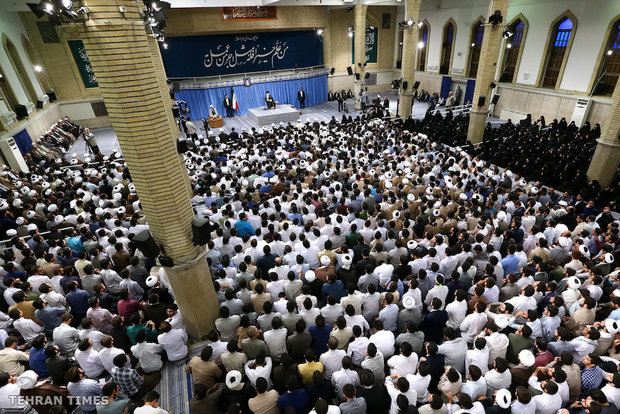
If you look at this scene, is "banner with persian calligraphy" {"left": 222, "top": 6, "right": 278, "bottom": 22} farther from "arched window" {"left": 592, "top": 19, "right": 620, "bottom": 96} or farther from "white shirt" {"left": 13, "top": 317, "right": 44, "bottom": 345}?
"white shirt" {"left": 13, "top": 317, "right": 44, "bottom": 345}

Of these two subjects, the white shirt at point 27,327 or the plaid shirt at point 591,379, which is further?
the white shirt at point 27,327

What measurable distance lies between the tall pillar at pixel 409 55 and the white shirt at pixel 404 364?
13.9 metres

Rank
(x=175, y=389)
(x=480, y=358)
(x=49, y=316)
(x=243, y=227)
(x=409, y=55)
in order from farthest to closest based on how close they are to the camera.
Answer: (x=409, y=55)
(x=243, y=227)
(x=49, y=316)
(x=175, y=389)
(x=480, y=358)

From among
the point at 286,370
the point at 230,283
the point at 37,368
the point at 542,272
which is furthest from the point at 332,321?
the point at 37,368

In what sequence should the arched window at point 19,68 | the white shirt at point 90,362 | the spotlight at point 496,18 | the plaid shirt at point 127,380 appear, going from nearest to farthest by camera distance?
the plaid shirt at point 127,380, the white shirt at point 90,362, the spotlight at point 496,18, the arched window at point 19,68

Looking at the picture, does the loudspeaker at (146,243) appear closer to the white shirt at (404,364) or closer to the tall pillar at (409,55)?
the white shirt at (404,364)

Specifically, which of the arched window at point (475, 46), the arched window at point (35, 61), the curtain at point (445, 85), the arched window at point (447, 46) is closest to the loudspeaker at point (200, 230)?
the arched window at point (35, 61)

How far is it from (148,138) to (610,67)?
16540 millimetres

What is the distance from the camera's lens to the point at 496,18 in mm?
10570

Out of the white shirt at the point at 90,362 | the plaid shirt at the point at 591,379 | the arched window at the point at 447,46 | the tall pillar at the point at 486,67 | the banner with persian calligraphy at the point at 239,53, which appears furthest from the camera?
the arched window at the point at 447,46

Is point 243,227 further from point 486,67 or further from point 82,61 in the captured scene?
point 82,61

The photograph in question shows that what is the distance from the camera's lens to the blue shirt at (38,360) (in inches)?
150

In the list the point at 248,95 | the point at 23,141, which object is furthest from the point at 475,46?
the point at 23,141

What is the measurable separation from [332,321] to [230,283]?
1.73 m
